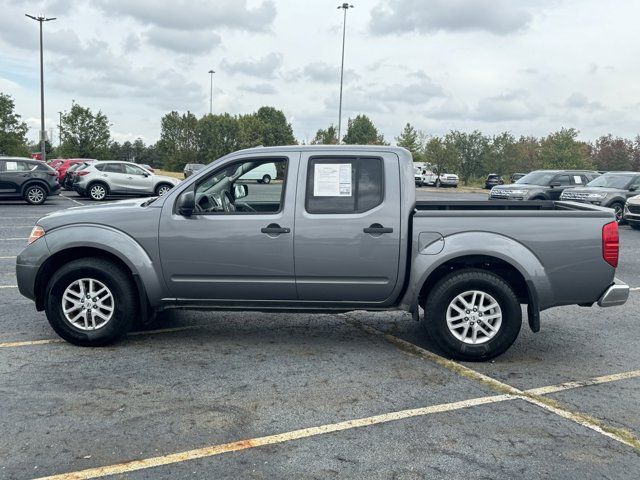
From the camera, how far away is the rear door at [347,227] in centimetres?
506

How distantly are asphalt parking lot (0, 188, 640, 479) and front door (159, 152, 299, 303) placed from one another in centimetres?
59

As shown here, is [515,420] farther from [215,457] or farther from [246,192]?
[246,192]

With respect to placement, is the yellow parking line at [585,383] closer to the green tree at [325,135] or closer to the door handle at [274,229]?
the door handle at [274,229]

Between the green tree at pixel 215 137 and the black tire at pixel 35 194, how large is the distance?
2317 inches

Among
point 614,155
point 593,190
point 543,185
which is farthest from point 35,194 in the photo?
point 614,155

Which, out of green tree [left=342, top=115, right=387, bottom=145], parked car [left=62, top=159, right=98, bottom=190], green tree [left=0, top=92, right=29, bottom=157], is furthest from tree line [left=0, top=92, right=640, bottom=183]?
parked car [left=62, top=159, right=98, bottom=190]

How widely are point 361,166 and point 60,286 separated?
2.80 metres

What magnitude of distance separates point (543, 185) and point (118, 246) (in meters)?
18.0

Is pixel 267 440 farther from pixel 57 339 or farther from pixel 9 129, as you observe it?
pixel 9 129

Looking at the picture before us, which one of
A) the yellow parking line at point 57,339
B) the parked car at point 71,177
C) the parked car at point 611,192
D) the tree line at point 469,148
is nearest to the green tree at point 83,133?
the tree line at point 469,148

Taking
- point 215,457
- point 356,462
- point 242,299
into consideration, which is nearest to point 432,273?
point 242,299

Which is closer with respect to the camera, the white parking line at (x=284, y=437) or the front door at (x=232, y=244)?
the white parking line at (x=284, y=437)

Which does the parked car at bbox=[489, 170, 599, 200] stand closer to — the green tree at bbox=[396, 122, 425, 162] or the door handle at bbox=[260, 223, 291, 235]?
the door handle at bbox=[260, 223, 291, 235]

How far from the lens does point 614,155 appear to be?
6109cm
